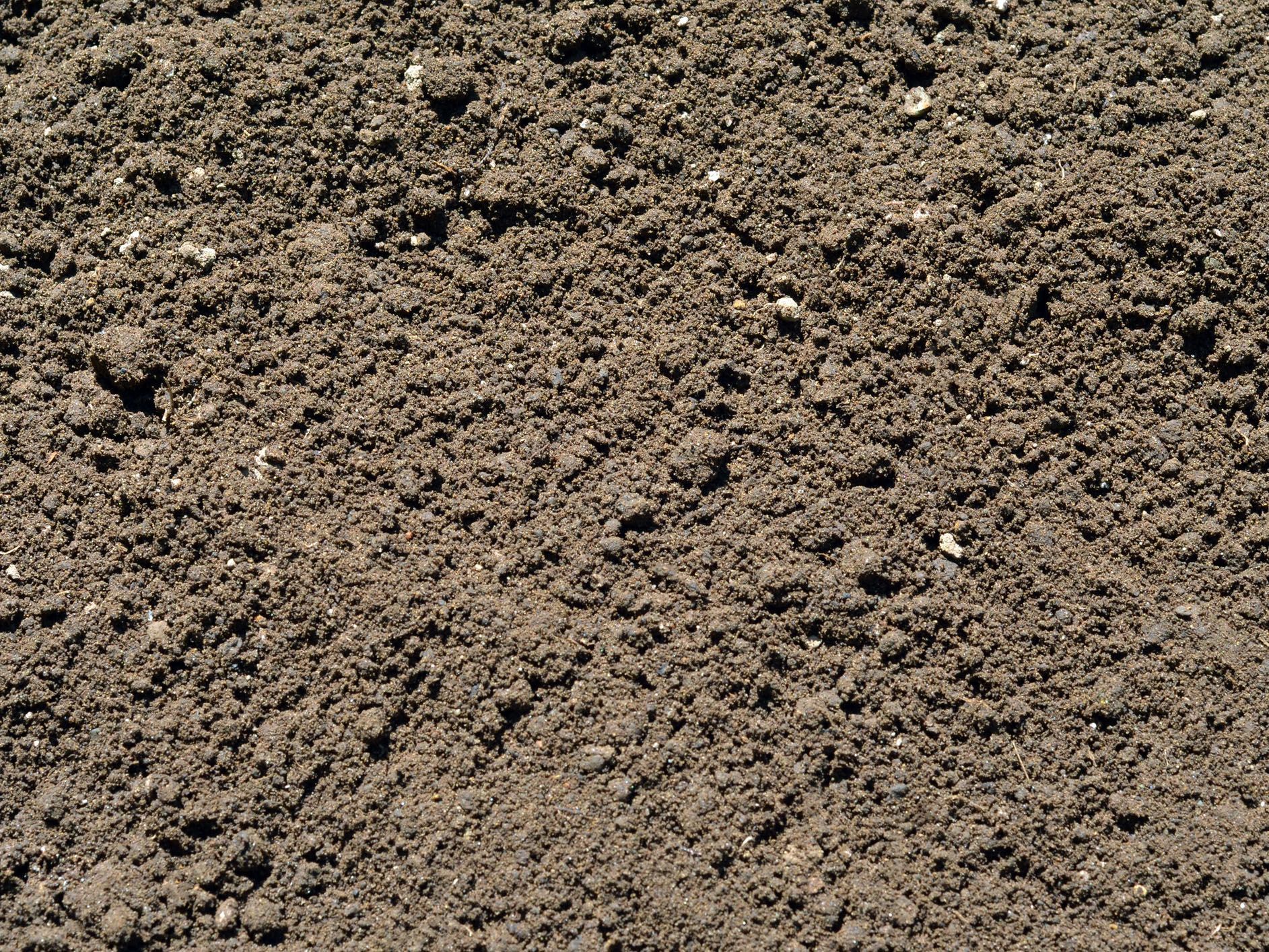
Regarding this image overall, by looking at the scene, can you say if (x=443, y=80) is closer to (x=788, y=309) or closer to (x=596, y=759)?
(x=788, y=309)

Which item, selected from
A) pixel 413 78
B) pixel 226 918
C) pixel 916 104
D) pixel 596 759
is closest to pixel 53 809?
Answer: pixel 226 918

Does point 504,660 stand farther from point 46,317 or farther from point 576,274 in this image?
point 46,317

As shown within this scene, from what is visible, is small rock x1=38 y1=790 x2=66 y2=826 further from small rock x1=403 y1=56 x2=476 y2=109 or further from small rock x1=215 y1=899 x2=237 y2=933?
small rock x1=403 y1=56 x2=476 y2=109

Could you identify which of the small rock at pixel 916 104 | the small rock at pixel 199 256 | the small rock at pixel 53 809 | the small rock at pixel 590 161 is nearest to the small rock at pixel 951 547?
the small rock at pixel 916 104

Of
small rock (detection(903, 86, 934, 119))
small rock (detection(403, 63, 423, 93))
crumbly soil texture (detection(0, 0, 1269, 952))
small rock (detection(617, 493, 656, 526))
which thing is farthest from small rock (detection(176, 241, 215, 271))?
small rock (detection(903, 86, 934, 119))

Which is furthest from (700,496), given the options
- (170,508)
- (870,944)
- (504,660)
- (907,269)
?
(170,508)

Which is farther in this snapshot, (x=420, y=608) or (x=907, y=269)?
(x=907, y=269)
